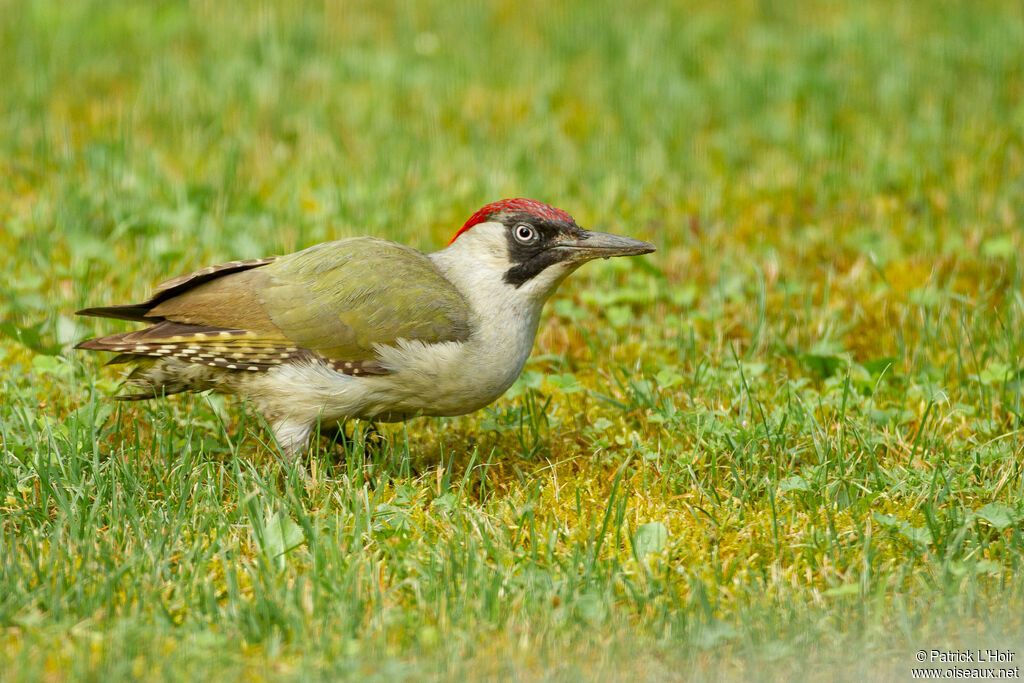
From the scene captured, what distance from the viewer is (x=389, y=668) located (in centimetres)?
333

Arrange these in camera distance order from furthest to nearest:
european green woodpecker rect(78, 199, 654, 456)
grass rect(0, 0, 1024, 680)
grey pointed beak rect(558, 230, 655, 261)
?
1. grey pointed beak rect(558, 230, 655, 261)
2. european green woodpecker rect(78, 199, 654, 456)
3. grass rect(0, 0, 1024, 680)

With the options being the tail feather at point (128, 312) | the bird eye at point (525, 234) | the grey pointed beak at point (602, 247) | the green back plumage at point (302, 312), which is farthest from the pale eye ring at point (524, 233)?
the tail feather at point (128, 312)

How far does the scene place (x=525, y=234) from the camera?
473cm

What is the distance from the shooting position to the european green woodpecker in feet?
14.8

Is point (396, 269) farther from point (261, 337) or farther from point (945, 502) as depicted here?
point (945, 502)

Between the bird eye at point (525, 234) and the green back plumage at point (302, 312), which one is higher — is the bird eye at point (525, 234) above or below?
above

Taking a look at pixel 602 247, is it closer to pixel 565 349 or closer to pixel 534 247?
pixel 534 247

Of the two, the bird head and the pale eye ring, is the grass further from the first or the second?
the pale eye ring

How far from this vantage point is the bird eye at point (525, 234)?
472 cm

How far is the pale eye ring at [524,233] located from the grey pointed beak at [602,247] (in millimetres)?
111

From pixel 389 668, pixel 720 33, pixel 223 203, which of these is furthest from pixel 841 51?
pixel 389 668

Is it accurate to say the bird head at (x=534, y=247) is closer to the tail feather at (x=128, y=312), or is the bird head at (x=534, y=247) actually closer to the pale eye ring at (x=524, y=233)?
the pale eye ring at (x=524, y=233)

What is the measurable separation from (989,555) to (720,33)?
658cm

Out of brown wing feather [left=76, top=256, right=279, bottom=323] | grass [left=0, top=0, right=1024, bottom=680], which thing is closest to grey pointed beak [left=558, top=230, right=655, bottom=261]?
grass [left=0, top=0, right=1024, bottom=680]
